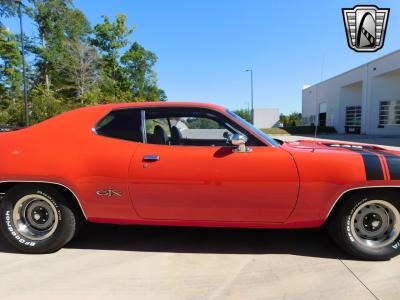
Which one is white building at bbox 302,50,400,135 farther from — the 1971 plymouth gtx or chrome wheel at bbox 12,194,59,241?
chrome wheel at bbox 12,194,59,241

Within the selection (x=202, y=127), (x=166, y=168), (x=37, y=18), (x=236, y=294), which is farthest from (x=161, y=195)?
(x=37, y=18)

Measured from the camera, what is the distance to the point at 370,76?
33281 millimetres

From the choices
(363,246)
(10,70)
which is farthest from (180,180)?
(10,70)

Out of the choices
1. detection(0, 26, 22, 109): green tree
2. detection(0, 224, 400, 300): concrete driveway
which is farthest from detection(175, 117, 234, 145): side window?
detection(0, 26, 22, 109): green tree

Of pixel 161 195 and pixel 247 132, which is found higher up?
pixel 247 132

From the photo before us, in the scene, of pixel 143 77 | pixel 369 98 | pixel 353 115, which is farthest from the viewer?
pixel 143 77

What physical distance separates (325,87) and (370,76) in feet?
39.9

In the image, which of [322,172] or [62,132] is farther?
[62,132]

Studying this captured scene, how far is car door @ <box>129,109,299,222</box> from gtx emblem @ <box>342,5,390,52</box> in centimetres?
713

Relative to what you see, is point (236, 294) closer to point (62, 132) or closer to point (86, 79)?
point (62, 132)

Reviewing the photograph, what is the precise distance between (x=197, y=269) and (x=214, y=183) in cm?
83

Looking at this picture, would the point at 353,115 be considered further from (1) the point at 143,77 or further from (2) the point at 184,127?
(2) the point at 184,127

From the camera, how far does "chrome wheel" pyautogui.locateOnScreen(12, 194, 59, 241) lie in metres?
3.61

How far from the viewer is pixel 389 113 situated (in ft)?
105
